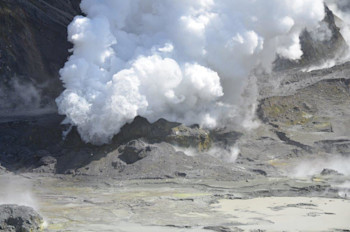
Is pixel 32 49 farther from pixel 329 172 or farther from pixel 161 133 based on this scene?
pixel 329 172

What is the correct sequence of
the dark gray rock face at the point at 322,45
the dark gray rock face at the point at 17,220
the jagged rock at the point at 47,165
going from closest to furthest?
the dark gray rock face at the point at 17,220, the jagged rock at the point at 47,165, the dark gray rock face at the point at 322,45

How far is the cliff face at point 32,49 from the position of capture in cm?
5491

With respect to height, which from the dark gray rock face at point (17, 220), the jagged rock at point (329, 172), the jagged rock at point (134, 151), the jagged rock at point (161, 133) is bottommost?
the dark gray rock face at point (17, 220)

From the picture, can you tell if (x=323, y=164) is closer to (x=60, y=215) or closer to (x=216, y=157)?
(x=216, y=157)

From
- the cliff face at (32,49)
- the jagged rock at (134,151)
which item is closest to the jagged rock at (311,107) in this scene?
the jagged rock at (134,151)

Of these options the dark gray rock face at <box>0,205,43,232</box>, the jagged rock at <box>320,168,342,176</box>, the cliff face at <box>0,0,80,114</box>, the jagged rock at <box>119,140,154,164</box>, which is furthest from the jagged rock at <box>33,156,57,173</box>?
the jagged rock at <box>320,168,342,176</box>

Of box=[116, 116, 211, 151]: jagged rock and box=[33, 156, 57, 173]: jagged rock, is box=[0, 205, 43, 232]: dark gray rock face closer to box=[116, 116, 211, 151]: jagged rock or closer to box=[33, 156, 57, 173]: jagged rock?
box=[33, 156, 57, 173]: jagged rock

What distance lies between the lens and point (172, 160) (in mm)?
37875

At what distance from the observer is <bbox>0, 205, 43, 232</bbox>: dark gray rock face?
67.5 ft

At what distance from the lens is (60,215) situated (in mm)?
24703

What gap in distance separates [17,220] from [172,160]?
59.2 ft

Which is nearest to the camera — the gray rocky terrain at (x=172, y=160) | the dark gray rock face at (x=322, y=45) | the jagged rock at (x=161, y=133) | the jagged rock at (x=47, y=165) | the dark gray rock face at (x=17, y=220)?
the dark gray rock face at (x=17, y=220)

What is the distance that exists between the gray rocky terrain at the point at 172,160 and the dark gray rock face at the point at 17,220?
0.08 meters

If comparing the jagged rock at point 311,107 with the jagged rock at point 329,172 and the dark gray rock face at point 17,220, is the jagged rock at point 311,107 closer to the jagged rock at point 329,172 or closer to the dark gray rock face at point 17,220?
the jagged rock at point 329,172
